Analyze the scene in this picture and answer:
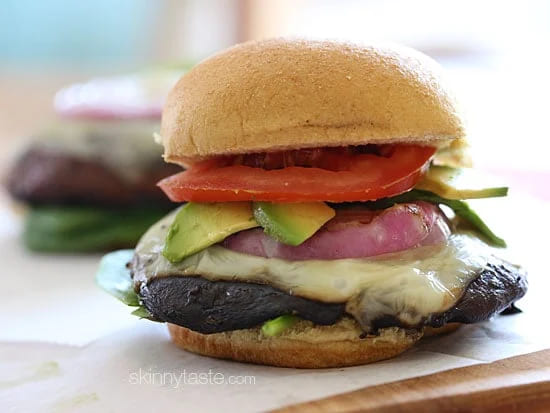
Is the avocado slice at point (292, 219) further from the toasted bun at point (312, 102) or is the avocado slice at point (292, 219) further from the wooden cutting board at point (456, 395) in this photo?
the wooden cutting board at point (456, 395)

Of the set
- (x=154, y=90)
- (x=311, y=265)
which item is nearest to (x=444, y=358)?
(x=311, y=265)

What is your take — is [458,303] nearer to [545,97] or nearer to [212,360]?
[212,360]

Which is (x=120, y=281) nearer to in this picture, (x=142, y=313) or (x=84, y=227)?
(x=142, y=313)

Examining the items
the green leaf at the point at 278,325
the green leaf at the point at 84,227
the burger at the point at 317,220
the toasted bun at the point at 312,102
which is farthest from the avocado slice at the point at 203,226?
the green leaf at the point at 84,227

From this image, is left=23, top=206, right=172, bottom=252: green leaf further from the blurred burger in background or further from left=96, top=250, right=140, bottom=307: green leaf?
left=96, top=250, right=140, bottom=307: green leaf

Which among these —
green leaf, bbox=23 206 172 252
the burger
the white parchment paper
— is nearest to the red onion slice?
the burger

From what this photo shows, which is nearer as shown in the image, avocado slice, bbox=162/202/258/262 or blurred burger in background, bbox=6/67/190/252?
avocado slice, bbox=162/202/258/262

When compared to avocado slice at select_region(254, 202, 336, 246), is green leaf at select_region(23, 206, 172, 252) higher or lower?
lower

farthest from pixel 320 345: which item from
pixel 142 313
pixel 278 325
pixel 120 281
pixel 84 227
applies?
pixel 84 227
